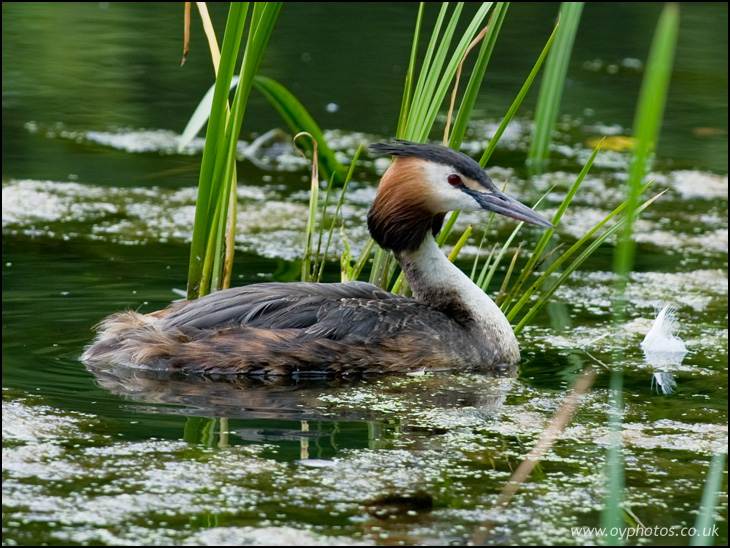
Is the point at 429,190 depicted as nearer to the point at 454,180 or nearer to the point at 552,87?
the point at 454,180

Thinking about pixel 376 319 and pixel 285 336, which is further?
pixel 376 319

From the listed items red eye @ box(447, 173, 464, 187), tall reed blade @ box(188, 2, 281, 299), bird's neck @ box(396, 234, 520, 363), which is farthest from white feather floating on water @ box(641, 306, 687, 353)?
tall reed blade @ box(188, 2, 281, 299)

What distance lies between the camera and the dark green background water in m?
3.38

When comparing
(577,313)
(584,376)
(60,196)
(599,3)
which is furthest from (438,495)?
(599,3)

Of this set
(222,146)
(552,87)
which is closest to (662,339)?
(552,87)

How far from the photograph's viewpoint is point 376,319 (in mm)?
5188

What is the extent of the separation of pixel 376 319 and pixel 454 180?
739 mm

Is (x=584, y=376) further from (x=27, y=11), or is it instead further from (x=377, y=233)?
(x=27, y=11)

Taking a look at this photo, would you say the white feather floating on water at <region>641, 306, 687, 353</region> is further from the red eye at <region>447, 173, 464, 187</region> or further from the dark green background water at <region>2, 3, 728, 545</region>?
the red eye at <region>447, 173, 464, 187</region>

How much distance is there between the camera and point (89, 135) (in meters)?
9.83

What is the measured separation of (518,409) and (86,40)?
34.4 feet

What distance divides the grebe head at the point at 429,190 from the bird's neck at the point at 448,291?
0.12 meters

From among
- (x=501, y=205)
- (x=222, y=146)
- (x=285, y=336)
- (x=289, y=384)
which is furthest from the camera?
(x=501, y=205)

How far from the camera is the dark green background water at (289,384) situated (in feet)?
11.1
